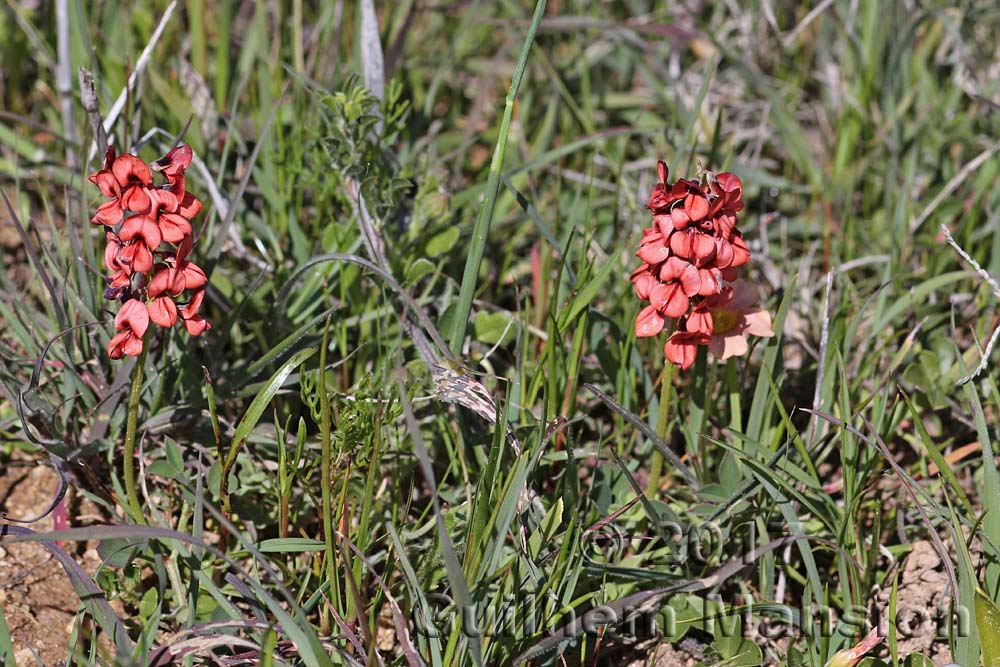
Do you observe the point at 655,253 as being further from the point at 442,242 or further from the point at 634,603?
the point at 442,242

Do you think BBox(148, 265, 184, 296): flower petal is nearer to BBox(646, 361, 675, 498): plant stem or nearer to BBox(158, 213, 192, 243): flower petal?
BBox(158, 213, 192, 243): flower petal

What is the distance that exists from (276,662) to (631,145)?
2132 mm

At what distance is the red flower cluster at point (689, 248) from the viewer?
1.77 metres

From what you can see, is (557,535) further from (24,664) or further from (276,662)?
(24,664)

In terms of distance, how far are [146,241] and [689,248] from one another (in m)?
0.93

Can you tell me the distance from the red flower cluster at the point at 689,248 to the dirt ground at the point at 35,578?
1.26 m

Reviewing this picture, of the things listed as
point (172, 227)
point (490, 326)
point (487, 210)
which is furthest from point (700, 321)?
point (172, 227)

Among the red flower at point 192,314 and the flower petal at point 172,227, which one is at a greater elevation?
the flower petal at point 172,227

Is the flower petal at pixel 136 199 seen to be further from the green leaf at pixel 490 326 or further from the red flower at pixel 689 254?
the green leaf at pixel 490 326

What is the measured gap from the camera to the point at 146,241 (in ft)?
5.62

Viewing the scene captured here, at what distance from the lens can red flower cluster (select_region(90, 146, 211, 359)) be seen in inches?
66.8

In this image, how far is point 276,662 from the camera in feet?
6.01

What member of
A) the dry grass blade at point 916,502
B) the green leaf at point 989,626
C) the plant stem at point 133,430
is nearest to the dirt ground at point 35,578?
the plant stem at point 133,430

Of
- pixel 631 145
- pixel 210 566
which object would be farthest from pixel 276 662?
pixel 631 145
